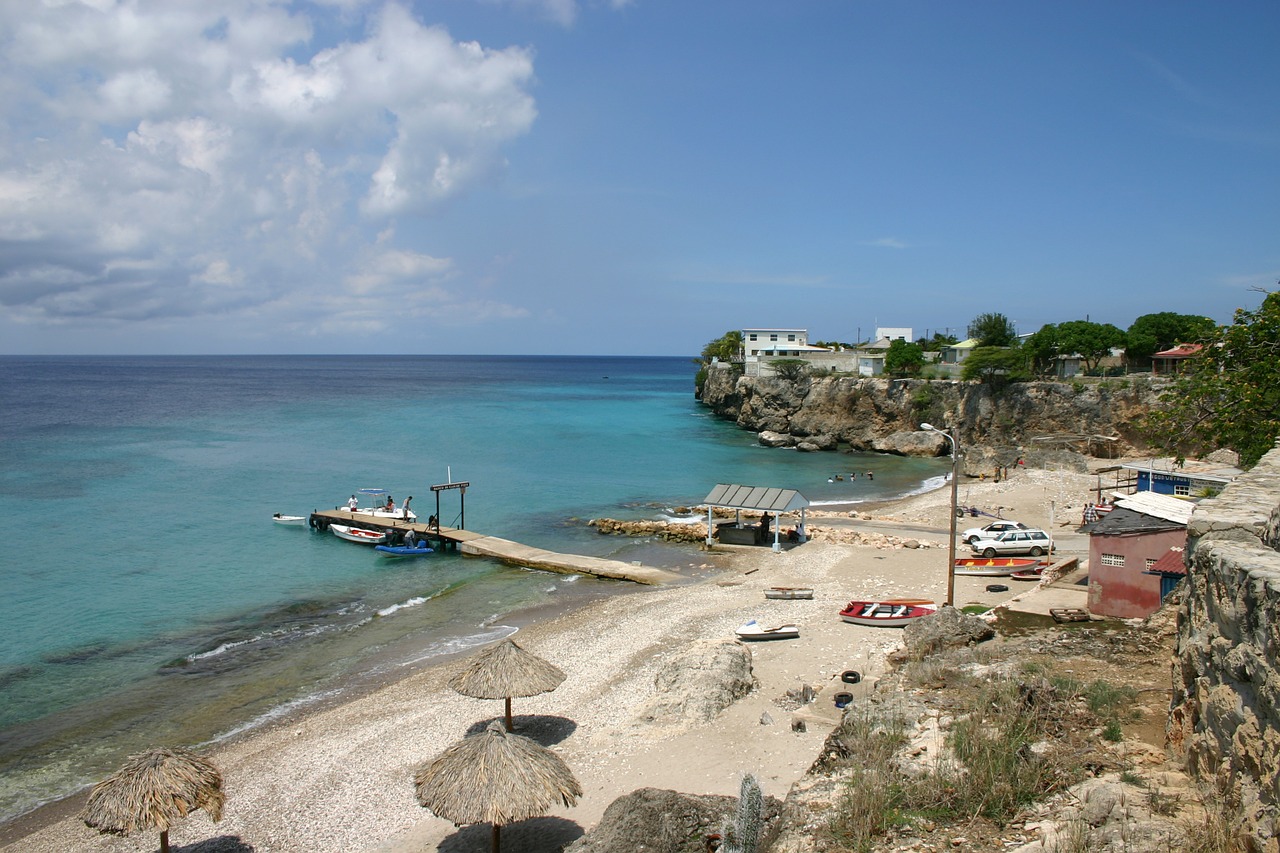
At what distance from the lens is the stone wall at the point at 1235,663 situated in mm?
5895

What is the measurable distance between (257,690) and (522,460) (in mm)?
41238

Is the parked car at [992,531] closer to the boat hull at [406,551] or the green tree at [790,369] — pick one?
the boat hull at [406,551]

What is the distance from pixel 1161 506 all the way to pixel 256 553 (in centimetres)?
3478

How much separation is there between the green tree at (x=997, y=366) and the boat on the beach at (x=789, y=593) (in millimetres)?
45353

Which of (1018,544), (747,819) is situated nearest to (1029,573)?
(1018,544)

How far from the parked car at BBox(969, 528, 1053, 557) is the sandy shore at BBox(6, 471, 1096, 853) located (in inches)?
132

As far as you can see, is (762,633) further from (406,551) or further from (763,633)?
(406,551)

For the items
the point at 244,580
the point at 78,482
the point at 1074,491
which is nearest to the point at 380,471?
the point at 78,482

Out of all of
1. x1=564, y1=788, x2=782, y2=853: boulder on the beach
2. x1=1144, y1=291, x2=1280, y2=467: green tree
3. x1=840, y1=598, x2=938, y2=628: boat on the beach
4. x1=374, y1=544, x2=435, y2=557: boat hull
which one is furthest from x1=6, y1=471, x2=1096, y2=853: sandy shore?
x1=374, y1=544, x2=435, y2=557: boat hull

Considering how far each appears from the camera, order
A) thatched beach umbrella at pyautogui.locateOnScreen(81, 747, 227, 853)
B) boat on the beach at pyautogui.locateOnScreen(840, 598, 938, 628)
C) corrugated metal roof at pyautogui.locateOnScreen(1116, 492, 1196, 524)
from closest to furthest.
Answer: thatched beach umbrella at pyautogui.locateOnScreen(81, 747, 227, 853), corrugated metal roof at pyautogui.locateOnScreen(1116, 492, 1196, 524), boat on the beach at pyautogui.locateOnScreen(840, 598, 938, 628)

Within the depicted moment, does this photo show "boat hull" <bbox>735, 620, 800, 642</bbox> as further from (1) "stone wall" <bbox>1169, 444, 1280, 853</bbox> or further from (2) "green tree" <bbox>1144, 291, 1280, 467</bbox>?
(1) "stone wall" <bbox>1169, 444, 1280, 853</bbox>

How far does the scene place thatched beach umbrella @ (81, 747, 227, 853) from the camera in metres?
11.5

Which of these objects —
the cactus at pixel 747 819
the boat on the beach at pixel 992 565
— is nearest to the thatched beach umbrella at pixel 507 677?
the cactus at pixel 747 819

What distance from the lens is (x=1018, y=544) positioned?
95.5ft
